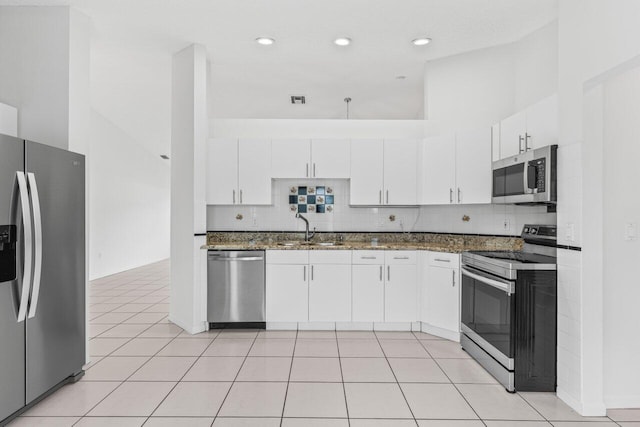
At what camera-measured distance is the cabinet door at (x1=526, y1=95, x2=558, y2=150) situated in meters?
2.96

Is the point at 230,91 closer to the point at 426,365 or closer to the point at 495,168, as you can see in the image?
the point at 495,168

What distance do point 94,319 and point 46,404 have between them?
85.5 inches

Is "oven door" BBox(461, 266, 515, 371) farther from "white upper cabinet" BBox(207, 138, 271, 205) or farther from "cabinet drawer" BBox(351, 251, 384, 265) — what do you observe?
"white upper cabinet" BBox(207, 138, 271, 205)

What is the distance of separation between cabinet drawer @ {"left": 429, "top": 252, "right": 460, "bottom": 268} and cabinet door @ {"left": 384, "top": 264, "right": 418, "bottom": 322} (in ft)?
0.76

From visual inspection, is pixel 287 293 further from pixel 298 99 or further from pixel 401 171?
pixel 298 99

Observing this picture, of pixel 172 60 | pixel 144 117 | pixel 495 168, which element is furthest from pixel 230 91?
pixel 495 168

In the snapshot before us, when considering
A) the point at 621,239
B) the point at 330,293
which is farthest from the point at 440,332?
the point at 621,239

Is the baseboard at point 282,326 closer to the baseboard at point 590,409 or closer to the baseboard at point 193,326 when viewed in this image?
the baseboard at point 193,326

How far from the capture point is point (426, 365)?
10.8 feet

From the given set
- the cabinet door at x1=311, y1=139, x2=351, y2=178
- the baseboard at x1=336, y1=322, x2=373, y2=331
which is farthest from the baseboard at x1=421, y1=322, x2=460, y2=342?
the cabinet door at x1=311, y1=139, x2=351, y2=178

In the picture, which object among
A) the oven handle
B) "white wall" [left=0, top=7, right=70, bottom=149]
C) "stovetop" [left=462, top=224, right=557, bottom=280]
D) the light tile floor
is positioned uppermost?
"white wall" [left=0, top=7, right=70, bottom=149]

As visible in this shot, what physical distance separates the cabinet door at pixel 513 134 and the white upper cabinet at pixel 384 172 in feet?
3.51

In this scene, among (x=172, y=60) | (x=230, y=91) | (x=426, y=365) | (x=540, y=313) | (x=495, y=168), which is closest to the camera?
(x=540, y=313)

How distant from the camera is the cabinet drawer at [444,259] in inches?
150
